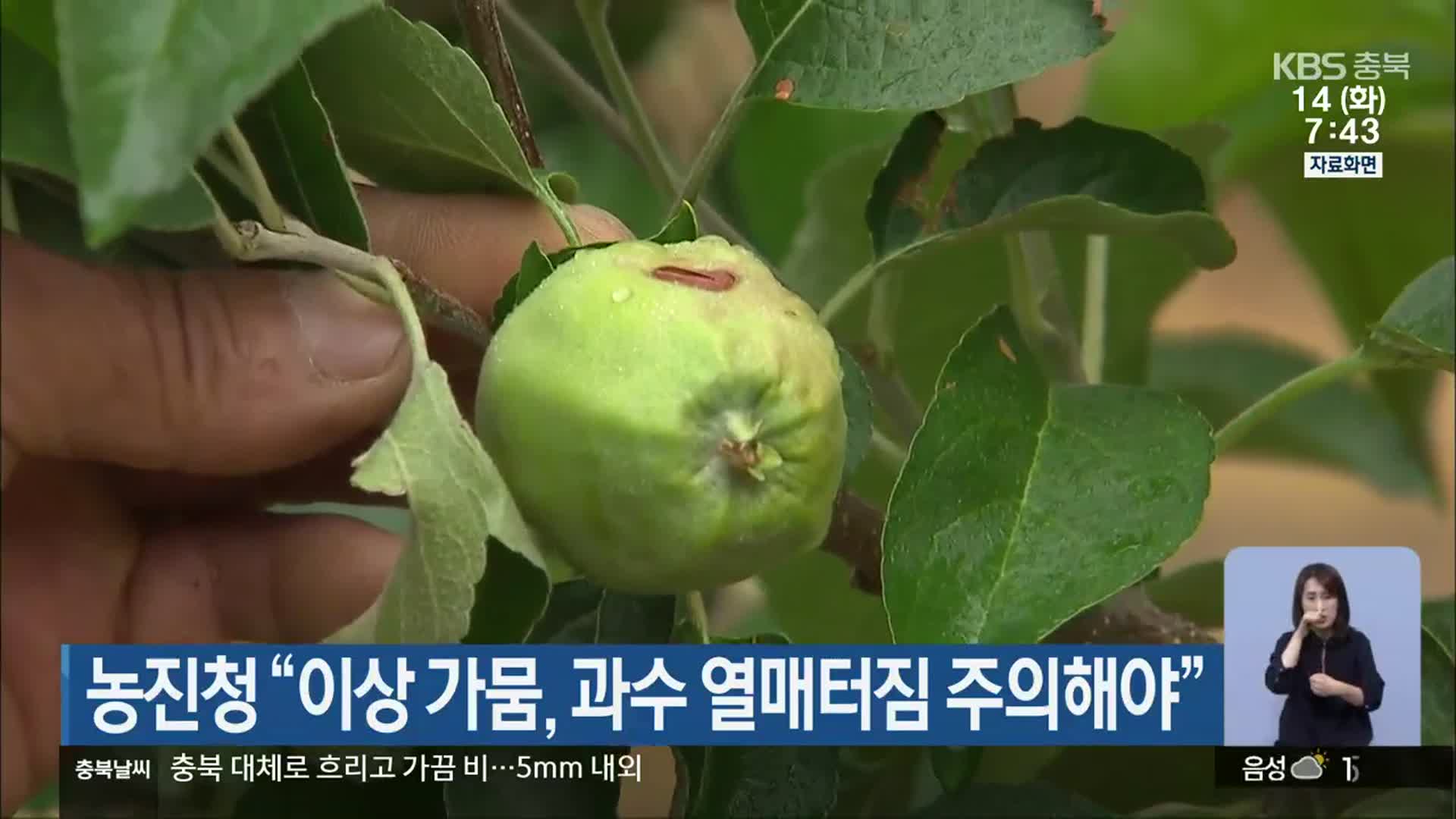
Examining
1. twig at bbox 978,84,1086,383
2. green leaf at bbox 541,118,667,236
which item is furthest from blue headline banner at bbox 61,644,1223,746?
green leaf at bbox 541,118,667,236

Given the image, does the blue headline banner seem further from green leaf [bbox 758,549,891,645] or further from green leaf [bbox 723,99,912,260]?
green leaf [bbox 723,99,912,260]

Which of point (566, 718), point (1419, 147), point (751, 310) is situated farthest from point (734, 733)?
point (1419, 147)

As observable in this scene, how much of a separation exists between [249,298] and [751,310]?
0.13 meters

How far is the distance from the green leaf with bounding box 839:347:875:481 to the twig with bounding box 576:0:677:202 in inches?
2.9

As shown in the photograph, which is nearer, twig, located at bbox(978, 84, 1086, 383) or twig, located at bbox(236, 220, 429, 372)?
twig, located at bbox(236, 220, 429, 372)

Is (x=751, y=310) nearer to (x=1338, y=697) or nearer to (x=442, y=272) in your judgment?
(x=442, y=272)

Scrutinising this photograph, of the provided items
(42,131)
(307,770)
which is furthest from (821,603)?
(42,131)

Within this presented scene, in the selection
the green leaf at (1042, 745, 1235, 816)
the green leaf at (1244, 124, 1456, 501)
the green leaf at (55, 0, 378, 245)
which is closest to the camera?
the green leaf at (55, 0, 378, 245)

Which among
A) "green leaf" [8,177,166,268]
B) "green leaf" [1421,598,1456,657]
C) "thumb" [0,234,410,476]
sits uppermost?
"green leaf" [8,177,166,268]

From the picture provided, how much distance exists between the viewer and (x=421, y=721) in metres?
0.34

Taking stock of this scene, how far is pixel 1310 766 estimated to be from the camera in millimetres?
406

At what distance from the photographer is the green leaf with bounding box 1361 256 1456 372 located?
1.22ft

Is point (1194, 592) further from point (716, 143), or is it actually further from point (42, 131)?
point (42, 131)

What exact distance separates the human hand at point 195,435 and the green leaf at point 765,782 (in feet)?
0.38
